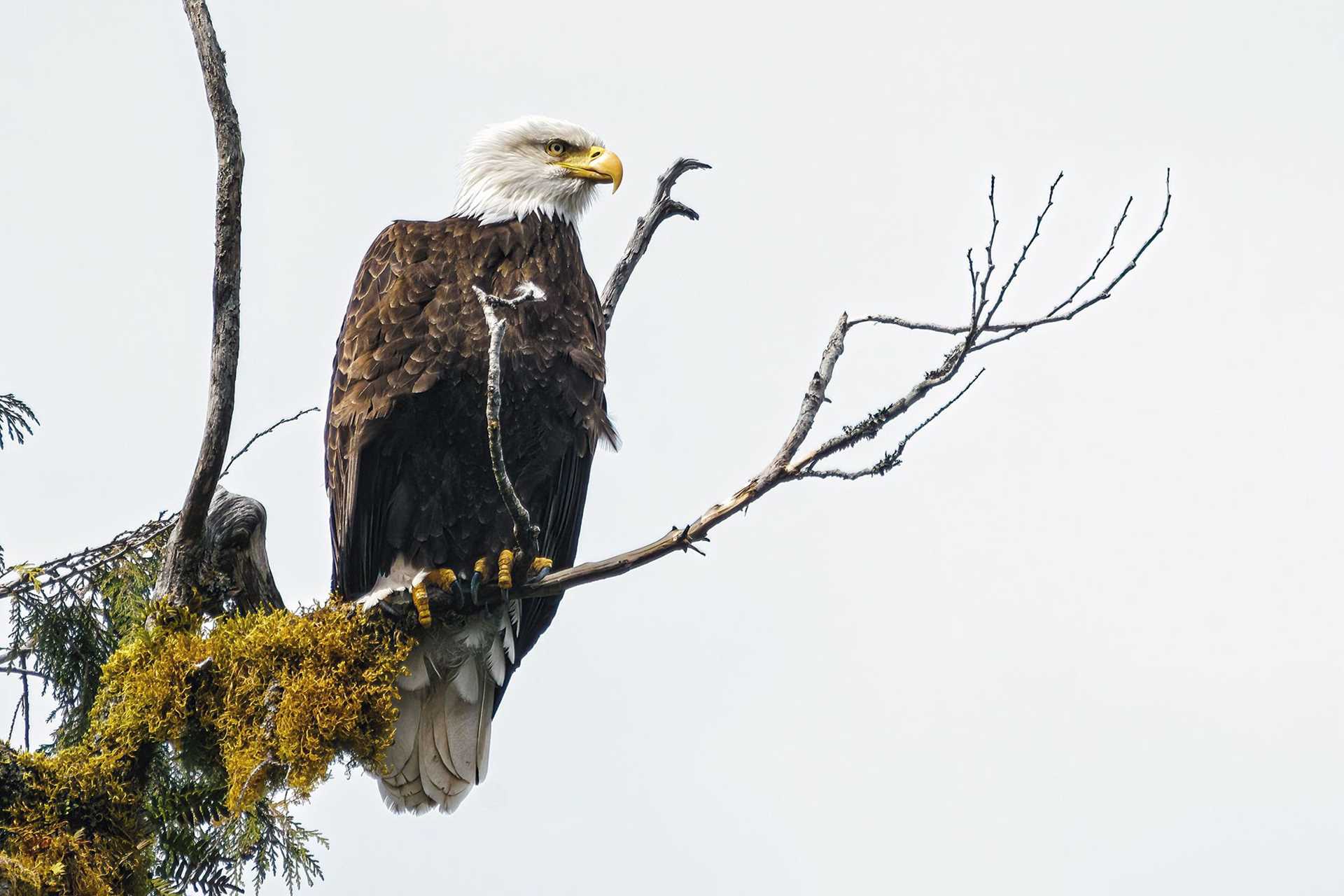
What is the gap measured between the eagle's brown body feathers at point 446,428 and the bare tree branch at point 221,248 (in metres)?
0.94

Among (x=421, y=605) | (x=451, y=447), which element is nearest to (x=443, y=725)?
(x=421, y=605)

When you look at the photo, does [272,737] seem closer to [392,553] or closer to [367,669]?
[367,669]

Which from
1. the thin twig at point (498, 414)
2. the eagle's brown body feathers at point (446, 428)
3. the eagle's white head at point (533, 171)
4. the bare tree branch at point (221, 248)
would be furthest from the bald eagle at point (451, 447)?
the bare tree branch at point (221, 248)

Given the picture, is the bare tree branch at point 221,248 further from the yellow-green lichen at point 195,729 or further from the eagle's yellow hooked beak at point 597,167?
the eagle's yellow hooked beak at point 597,167

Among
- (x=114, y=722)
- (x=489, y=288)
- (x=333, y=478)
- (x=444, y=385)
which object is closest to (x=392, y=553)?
(x=333, y=478)

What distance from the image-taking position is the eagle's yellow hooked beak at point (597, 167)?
207 inches

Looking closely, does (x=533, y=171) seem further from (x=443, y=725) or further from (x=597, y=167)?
(x=443, y=725)

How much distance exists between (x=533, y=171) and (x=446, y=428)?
126cm

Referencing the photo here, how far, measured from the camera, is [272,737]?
11.9 ft

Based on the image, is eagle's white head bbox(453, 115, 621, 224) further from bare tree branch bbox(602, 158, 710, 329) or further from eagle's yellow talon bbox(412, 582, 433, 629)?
eagle's yellow talon bbox(412, 582, 433, 629)

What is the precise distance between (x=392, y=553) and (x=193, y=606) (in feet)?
3.20

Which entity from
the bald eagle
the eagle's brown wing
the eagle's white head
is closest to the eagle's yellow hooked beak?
the eagle's white head

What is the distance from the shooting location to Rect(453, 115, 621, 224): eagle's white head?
5.13m

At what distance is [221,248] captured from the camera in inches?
134
